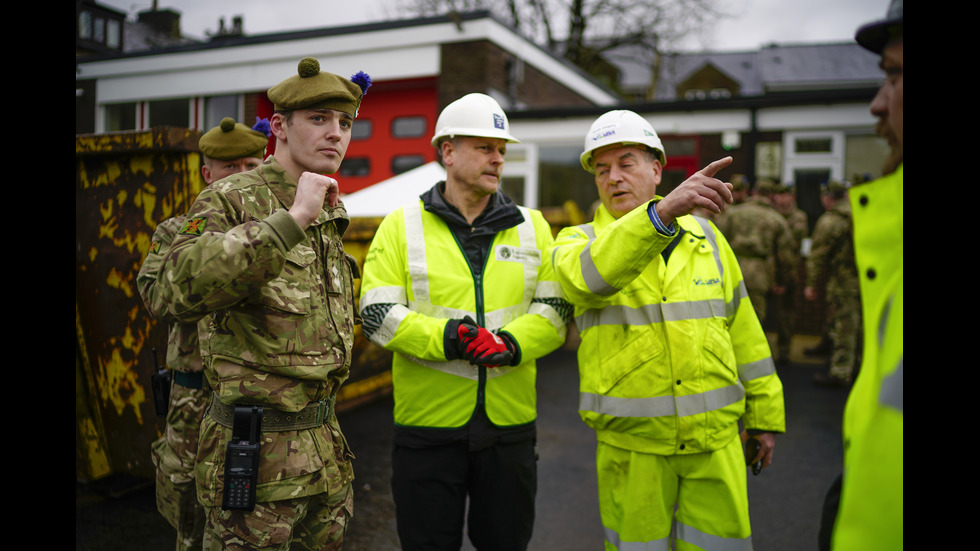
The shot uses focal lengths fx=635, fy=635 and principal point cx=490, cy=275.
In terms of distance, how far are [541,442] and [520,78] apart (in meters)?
9.70

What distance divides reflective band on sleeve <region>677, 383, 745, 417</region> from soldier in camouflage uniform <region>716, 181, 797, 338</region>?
597cm

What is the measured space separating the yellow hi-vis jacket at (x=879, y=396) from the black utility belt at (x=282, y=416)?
56.6 inches

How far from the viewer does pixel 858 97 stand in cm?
933

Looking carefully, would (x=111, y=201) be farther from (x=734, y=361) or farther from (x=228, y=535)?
(x=734, y=361)

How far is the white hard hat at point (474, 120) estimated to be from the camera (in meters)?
2.63

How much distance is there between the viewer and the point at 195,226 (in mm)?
1762

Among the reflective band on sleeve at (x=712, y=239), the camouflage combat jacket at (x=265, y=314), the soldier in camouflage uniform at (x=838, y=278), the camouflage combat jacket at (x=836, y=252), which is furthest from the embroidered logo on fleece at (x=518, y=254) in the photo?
the camouflage combat jacket at (x=836, y=252)

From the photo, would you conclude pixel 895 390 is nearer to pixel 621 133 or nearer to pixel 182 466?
pixel 621 133

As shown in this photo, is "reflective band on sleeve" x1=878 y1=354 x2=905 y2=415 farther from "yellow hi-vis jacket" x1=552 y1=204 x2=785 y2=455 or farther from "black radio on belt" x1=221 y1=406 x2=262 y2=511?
"black radio on belt" x1=221 y1=406 x2=262 y2=511

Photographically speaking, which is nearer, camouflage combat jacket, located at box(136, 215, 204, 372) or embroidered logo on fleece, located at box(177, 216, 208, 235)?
embroidered logo on fleece, located at box(177, 216, 208, 235)

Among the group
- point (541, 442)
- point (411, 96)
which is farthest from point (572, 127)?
point (541, 442)

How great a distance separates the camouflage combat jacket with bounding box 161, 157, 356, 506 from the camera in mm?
1629

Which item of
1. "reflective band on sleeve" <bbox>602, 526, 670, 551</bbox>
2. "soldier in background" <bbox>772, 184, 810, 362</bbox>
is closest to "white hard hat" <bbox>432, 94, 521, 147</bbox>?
"reflective band on sleeve" <bbox>602, 526, 670, 551</bbox>

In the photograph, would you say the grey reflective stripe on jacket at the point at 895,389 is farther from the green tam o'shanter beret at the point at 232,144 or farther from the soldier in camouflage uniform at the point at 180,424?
the green tam o'shanter beret at the point at 232,144
